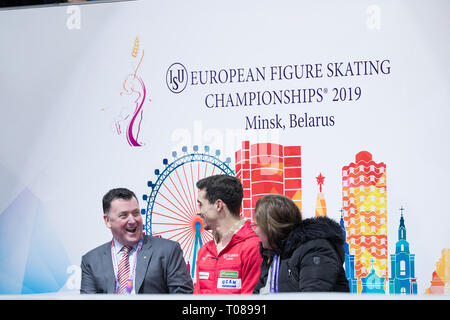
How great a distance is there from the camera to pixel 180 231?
3686mm

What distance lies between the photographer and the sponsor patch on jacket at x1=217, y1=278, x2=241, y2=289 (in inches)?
140

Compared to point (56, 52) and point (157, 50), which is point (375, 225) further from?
point (56, 52)

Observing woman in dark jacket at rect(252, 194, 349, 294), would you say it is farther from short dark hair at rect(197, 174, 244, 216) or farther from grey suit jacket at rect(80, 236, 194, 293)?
grey suit jacket at rect(80, 236, 194, 293)

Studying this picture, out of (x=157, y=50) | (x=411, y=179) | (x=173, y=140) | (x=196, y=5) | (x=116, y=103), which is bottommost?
(x=411, y=179)

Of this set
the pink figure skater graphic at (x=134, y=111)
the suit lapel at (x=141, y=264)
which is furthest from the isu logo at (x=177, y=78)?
the suit lapel at (x=141, y=264)

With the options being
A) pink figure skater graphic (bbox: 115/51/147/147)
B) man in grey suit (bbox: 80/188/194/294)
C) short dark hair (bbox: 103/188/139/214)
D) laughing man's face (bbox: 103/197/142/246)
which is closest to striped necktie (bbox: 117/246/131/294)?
man in grey suit (bbox: 80/188/194/294)

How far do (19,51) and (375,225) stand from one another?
2417 millimetres

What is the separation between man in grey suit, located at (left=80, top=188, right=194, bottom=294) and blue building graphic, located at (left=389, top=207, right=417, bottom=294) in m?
1.12

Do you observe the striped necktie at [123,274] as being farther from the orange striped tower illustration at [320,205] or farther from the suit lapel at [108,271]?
the orange striped tower illustration at [320,205]

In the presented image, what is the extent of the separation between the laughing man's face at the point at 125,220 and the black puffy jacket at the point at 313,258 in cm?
89

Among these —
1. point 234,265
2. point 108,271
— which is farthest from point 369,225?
point 108,271

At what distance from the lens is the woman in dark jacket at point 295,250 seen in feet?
10.7
